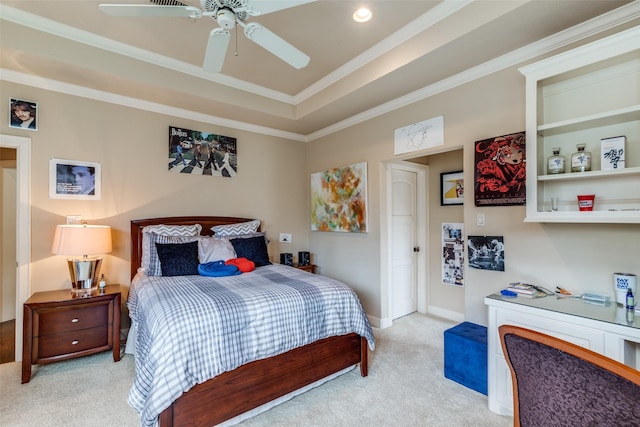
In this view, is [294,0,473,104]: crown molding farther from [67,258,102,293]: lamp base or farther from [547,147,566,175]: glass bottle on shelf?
[67,258,102,293]: lamp base

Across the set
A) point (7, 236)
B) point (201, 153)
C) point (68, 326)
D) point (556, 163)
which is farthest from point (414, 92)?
point (7, 236)

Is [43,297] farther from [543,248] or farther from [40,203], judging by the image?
Answer: [543,248]

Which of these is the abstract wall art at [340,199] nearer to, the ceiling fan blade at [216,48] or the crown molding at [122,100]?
the crown molding at [122,100]

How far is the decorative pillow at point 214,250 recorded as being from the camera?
10.4 feet

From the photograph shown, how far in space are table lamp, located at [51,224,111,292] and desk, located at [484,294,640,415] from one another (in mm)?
3426

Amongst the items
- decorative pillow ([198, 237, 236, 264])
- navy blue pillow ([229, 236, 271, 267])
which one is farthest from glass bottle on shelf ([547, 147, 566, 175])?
decorative pillow ([198, 237, 236, 264])

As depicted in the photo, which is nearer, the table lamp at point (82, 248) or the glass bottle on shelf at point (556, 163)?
the glass bottle on shelf at point (556, 163)

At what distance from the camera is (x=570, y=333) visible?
5.76 feet

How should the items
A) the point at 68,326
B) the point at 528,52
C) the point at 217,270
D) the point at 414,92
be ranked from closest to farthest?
1. the point at 528,52
2. the point at 68,326
3. the point at 217,270
4. the point at 414,92

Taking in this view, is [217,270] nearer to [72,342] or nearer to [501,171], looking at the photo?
[72,342]

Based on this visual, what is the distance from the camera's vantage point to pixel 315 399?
223cm

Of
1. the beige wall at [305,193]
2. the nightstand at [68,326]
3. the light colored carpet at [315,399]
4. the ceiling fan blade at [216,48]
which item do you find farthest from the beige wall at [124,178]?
the ceiling fan blade at [216,48]

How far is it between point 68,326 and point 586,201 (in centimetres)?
427

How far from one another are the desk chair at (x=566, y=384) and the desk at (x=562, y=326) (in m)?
0.85
